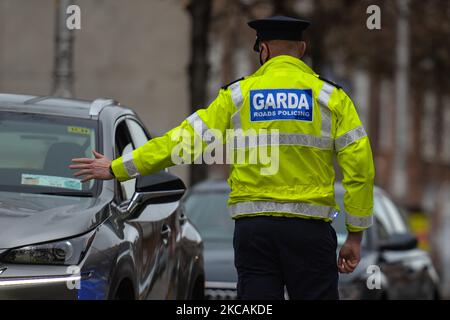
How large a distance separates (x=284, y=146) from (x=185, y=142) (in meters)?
0.45

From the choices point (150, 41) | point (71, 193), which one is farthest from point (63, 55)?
point (150, 41)

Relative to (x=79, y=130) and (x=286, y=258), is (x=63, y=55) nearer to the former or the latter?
(x=79, y=130)

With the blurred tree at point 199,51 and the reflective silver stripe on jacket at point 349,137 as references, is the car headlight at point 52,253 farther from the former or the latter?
the blurred tree at point 199,51

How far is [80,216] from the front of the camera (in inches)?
283

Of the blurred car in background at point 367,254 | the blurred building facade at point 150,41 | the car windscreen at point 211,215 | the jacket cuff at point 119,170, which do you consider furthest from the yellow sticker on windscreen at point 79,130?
the blurred building facade at point 150,41

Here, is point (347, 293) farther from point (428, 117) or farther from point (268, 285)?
point (428, 117)

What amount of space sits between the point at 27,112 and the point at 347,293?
348 centimetres

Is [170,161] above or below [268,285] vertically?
above

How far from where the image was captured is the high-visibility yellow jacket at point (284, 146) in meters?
6.50

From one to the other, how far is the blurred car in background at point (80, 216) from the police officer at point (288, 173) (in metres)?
0.50

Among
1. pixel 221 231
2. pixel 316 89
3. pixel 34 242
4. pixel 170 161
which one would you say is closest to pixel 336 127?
pixel 316 89

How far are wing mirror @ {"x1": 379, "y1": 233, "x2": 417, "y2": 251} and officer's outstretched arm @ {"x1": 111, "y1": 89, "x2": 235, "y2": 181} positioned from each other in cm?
545

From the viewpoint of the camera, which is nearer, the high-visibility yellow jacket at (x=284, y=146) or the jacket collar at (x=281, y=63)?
the high-visibility yellow jacket at (x=284, y=146)

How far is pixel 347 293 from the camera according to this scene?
1077cm
